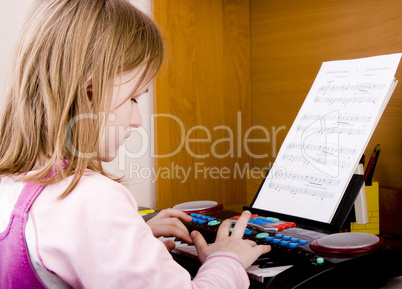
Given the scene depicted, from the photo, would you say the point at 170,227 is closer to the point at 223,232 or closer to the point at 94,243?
the point at 223,232

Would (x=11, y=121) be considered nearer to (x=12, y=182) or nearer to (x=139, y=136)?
(x=12, y=182)

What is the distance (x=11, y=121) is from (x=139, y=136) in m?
0.57

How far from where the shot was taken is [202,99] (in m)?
1.29

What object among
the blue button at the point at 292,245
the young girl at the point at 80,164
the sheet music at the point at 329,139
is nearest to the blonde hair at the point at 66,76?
the young girl at the point at 80,164

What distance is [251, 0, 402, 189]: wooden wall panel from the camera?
3.52ft

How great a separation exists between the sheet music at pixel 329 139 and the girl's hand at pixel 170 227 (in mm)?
212

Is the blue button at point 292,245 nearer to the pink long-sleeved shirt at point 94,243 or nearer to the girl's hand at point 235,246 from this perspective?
the girl's hand at point 235,246

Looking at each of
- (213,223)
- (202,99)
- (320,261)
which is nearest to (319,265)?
(320,261)

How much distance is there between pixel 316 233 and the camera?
78 centimetres

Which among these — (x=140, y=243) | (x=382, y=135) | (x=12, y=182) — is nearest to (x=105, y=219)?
(x=140, y=243)

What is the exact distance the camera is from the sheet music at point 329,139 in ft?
2.73

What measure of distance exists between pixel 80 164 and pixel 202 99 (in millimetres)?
763

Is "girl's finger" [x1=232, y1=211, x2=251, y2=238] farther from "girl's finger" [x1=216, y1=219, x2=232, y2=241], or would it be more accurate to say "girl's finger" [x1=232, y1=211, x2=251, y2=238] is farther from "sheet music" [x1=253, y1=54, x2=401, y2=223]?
"sheet music" [x1=253, y1=54, x2=401, y2=223]

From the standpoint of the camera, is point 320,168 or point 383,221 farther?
point 383,221
